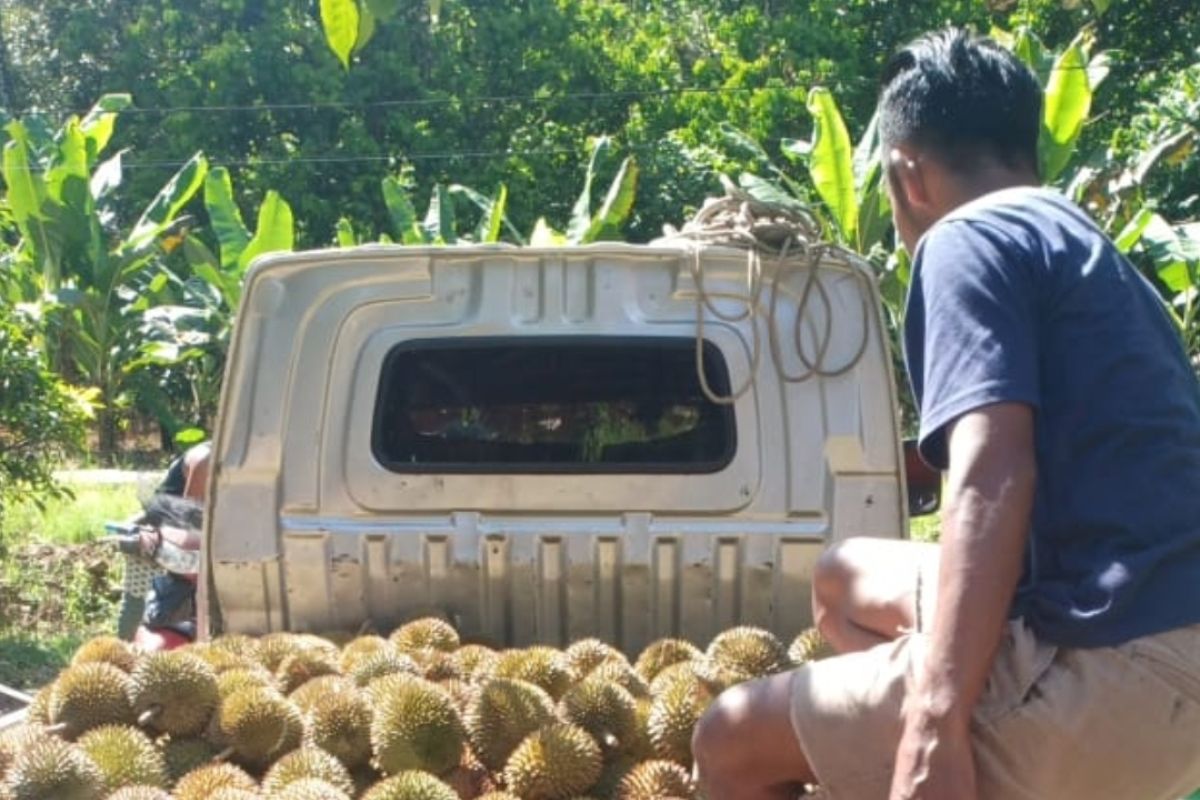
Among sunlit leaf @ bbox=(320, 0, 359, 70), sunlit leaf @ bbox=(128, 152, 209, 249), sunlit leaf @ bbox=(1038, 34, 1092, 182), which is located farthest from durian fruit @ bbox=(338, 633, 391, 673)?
sunlit leaf @ bbox=(128, 152, 209, 249)

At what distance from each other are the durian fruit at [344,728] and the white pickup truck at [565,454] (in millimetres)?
670

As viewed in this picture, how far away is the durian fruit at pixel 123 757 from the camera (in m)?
2.70

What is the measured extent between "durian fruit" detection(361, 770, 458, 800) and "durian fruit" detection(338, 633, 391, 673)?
536 mm

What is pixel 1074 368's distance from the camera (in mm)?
2051

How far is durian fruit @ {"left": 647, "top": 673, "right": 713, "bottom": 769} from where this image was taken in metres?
2.86

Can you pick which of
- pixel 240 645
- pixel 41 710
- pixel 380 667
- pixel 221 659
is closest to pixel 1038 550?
pixel 380 667

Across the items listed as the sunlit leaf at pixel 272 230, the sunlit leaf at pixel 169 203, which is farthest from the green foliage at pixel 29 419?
the sunlit leaf at pixel 169 203

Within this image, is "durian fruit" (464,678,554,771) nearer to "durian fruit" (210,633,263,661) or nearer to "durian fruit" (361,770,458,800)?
"durian fruit" (361,770,458,800)

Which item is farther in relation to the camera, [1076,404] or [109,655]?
[109,655]

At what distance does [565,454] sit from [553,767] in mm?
1021

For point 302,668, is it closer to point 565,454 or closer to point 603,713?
point 603,713

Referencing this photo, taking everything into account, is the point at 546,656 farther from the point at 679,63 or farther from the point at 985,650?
the point at 679,63

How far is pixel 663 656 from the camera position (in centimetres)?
323

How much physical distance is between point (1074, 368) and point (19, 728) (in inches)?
75.9
